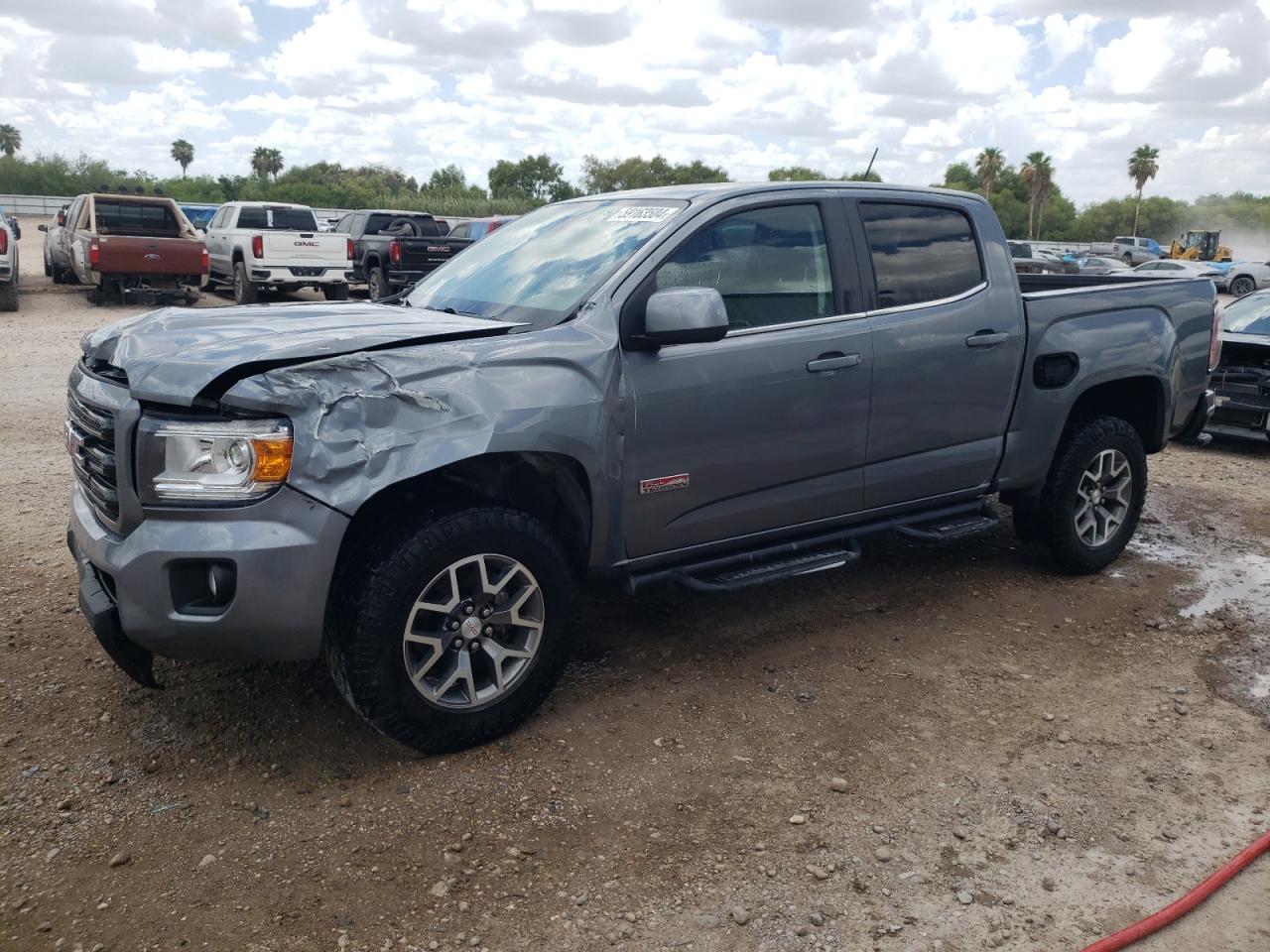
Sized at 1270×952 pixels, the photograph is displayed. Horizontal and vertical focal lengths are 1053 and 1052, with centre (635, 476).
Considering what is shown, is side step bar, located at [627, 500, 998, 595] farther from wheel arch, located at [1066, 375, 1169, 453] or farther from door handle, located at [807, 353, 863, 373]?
wheel arch, located at [1066, 375, 1169, 453]

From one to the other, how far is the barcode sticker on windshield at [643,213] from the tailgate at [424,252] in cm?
1311

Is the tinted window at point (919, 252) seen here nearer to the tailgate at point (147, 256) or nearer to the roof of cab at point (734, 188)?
the roof of cab at point (734, 188)

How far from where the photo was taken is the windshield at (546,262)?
3.96m

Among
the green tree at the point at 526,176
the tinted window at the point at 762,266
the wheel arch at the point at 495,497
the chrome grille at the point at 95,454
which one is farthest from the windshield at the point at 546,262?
the green tree at the point at 526,176

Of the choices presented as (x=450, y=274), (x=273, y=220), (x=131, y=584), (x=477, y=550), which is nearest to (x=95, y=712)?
(x=131, y=584)

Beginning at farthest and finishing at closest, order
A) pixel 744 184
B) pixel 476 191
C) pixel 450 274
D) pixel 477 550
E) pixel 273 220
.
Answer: pixel 476 191, pixel 273 220, pixel 450 274, pixel 744 184, pixel 477 550

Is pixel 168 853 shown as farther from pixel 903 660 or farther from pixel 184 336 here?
pixel 903 660

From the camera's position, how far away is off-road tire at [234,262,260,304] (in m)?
16.5

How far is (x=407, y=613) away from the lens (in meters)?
3.29

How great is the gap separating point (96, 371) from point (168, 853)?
1.61 meters

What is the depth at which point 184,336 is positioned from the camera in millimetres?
3467

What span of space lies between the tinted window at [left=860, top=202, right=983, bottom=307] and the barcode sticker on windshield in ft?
3.11

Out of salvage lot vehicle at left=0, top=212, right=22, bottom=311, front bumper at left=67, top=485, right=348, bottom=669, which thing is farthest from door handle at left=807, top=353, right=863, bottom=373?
salvage lot vehicle at left=0, top=212, right=22, bottom=311

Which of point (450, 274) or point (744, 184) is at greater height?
point (744, 184)
